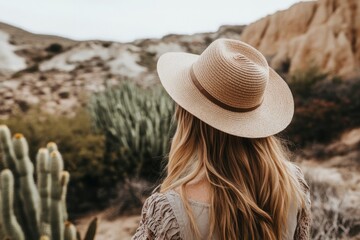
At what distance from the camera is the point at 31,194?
10.5 ft

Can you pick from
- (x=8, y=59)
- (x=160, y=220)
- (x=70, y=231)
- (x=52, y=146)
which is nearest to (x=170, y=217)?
(x=160, y=220)

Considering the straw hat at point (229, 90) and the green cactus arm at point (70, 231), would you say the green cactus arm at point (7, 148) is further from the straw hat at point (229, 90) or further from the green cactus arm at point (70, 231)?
the straw hat at point (229, 90)

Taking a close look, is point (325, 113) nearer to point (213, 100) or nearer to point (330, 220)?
point (330, 220)

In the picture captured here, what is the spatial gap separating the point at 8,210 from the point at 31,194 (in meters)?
0.22

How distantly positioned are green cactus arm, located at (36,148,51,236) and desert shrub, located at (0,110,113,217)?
12.4 feet

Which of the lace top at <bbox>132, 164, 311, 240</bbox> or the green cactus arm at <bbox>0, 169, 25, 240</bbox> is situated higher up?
the lace top at <bbox>132, 164, 311, 240</bbox>

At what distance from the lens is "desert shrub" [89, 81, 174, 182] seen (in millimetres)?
7160

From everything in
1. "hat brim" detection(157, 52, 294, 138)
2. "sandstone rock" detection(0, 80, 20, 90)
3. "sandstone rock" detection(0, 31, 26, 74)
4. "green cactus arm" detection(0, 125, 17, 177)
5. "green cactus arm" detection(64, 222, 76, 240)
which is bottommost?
"sandstone rock" detection(0, 80, 20, 90)

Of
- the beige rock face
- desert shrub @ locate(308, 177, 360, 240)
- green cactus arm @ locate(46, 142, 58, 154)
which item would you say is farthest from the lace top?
the beige rock face

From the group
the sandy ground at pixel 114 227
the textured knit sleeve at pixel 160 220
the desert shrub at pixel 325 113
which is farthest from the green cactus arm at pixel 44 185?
the desert shrub at pixel 325 113

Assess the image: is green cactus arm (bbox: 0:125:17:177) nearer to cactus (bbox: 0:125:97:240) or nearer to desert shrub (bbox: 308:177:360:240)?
cactus (bbox: 0:125:97:240)

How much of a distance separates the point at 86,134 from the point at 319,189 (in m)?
3.68

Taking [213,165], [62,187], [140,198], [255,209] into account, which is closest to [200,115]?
[213,165]

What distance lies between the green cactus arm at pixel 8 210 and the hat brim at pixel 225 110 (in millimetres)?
1356
